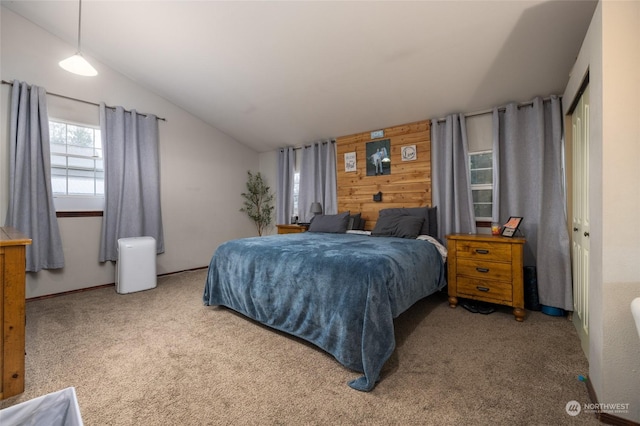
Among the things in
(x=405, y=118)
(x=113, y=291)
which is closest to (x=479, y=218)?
(x=405, y=118)

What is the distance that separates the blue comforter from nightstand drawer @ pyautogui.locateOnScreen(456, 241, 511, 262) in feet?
0.78

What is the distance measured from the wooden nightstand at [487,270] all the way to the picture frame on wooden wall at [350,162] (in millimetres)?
1954

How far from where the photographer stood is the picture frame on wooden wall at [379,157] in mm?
4039

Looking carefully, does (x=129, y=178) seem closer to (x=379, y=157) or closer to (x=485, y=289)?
(x=379, y=157)

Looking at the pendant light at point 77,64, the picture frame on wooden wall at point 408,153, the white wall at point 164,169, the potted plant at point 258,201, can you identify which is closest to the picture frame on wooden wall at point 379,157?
the picture frame on wooden wall at point 408,153

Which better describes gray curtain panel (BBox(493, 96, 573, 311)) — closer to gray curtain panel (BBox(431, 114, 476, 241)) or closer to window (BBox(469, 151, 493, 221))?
window (BBox(469, 151, 493, 221))

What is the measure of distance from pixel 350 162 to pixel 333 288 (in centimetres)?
288

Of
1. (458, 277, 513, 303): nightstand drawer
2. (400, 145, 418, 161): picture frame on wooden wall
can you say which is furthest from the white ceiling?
(458, 277, 513, 303): nightstand drawer

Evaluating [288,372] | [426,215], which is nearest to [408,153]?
[426,215]

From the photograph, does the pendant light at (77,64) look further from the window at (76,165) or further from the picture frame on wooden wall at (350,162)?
the picture frame on wooden wall at (350,162)

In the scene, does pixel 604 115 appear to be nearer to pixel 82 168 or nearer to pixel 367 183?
pixel 367 183

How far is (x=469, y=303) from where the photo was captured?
116 inches

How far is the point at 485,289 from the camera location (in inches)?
105

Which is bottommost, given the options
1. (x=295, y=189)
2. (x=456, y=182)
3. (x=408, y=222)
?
(x=408, y=222)
